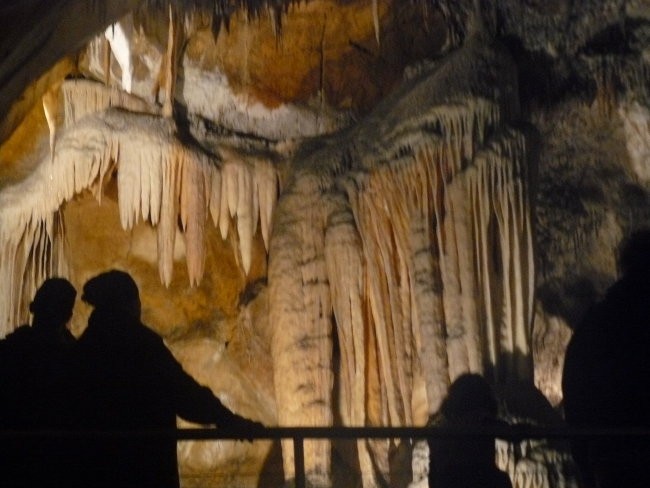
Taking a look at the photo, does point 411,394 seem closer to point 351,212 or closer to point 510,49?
point 351,212

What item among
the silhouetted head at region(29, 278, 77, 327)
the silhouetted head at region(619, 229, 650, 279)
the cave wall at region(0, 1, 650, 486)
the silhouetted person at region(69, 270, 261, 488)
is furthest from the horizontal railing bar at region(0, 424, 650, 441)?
the cave wall at region(0, 1, 650, 486)

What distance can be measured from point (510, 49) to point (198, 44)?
7.56ft

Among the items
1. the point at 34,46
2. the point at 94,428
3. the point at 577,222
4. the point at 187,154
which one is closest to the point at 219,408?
the point at 94,428

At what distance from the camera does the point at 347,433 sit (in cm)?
298

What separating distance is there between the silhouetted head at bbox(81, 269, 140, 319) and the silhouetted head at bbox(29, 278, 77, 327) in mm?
92

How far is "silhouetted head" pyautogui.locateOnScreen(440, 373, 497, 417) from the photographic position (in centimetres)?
527

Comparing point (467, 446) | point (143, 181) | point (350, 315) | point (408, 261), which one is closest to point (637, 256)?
point (467, 446)

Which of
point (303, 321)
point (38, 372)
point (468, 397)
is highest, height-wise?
point (303, 321)

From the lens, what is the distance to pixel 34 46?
459 cm

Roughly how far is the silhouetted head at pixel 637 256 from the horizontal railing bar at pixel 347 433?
619 mm

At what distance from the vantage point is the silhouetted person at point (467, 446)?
4211mm

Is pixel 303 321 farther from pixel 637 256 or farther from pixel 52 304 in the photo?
pixel 637 256

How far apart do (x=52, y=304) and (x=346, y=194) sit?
128 inches

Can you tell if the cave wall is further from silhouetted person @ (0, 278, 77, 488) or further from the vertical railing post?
the vertical railing post
